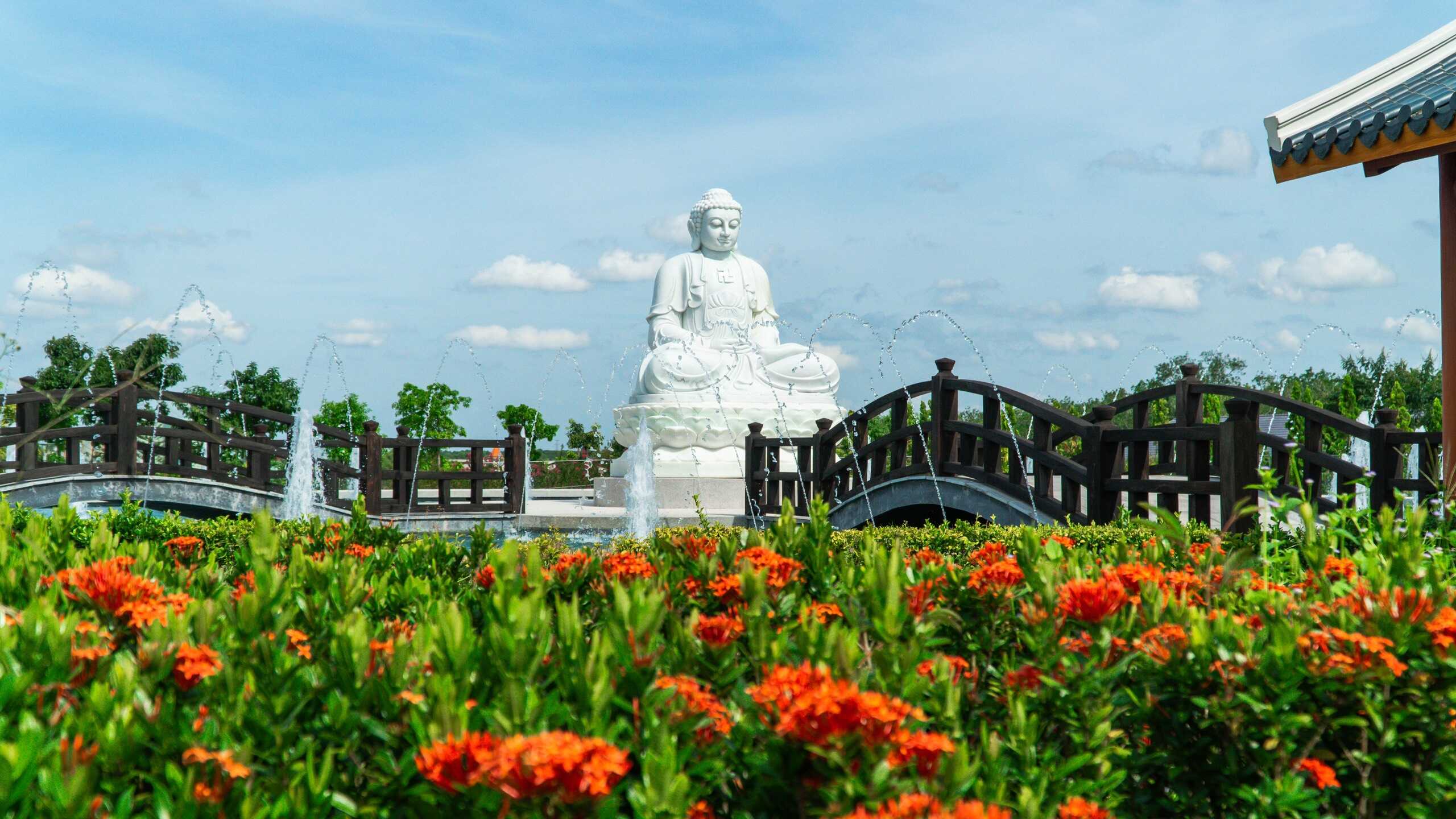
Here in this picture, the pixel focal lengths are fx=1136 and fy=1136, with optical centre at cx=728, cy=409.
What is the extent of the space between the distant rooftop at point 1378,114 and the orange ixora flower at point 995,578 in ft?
13.9

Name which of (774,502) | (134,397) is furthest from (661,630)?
(134,397)

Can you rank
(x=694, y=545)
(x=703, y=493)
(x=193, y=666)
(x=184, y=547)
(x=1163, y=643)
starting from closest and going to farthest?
(x=193, y=666), (x=1163, y=643), (x=694, y=545), (x=184, y=547), (x=703, y=493)

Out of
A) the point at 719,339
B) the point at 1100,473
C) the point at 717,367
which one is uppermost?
the point at 719,339

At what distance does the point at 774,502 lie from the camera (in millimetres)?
13070

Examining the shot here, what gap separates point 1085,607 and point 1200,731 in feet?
0.96

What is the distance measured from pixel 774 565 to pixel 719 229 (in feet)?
46.7

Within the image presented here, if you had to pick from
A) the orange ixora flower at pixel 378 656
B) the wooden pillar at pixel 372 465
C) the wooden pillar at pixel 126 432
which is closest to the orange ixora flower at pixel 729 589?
the orange ixora flower at pixel 378 656

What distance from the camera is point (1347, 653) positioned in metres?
1.97

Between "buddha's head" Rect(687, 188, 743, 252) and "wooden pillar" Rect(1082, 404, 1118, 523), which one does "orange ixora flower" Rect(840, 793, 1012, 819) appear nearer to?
"wooden pillar" Rect(1082, 404, 1118, 523)

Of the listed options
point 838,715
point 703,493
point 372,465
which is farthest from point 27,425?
point 838,715

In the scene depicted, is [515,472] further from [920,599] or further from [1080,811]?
[1080,811]

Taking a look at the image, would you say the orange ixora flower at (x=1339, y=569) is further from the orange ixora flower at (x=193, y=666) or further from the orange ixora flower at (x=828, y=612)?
the orange ixora flower at (x=193, y=666)

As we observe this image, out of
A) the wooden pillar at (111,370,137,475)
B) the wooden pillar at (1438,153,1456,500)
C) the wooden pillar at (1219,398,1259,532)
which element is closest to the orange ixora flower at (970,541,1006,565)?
the wooden pillar at (1219,398,1259,532)

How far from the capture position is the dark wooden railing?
13453mm
